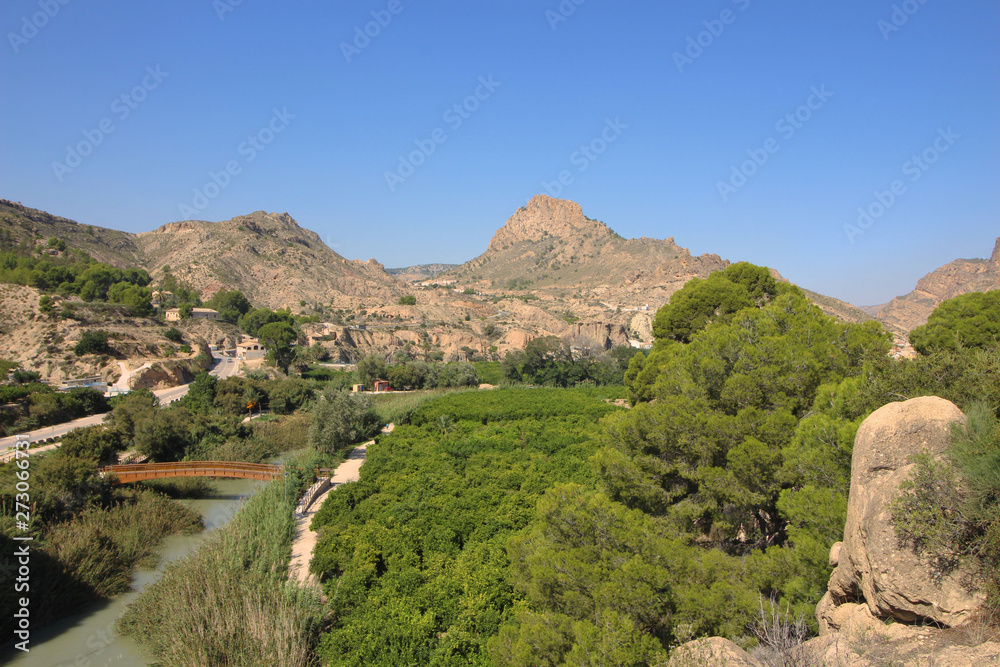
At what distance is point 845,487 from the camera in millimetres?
6977

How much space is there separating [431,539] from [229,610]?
499cm

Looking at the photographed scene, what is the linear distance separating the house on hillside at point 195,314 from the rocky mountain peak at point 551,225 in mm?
115656

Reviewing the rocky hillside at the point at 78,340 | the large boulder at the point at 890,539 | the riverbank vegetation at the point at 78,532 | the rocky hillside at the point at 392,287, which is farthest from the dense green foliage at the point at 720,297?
the rocky hillside at the point at 392,287

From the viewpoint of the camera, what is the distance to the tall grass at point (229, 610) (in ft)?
32.0

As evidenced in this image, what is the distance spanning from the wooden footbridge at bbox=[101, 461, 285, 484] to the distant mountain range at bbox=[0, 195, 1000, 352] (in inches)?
2058

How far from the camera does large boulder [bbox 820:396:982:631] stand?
180 inches

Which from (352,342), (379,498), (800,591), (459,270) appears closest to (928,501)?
(800,591)

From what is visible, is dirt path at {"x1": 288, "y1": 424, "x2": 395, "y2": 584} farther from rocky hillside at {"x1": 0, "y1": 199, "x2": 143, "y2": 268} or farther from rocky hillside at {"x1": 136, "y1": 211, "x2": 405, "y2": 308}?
rocky hillside at {"x1": 0, "y1": 199, "x2": 143, "y2": 268}

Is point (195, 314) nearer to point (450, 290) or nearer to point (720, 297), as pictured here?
point (450, 290)

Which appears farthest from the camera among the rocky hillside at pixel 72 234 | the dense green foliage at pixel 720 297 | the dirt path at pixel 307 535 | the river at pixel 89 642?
the rocky hillside at pixel 72 234

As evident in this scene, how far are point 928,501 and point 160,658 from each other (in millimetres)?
12758

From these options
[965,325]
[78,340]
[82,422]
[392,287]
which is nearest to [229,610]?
[965,325]

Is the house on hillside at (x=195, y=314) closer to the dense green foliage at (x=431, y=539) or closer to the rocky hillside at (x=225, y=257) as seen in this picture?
the rocky hillside at (x=225, y=257)

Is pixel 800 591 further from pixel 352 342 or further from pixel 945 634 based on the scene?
pixel 352 342
